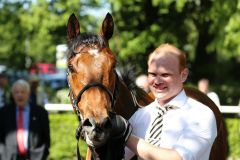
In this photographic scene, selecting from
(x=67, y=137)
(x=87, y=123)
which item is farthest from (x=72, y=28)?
(x=67, y=137)

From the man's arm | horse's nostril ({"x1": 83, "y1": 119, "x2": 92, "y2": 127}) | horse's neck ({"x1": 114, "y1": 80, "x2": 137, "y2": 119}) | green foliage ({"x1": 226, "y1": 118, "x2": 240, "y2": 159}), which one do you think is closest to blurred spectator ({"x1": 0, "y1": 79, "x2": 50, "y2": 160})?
horse's neck ({"x1": 114, "y1": 80, "x2": 137, "y2": 119})

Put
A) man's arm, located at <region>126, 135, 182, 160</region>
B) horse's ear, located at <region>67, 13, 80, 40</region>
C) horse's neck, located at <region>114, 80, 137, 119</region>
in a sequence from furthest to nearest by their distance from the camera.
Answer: horse's neck, located at <region>114, 80, 137, 119</region>, horse's ear, located at <region>67, 13, 80, 40</region>, man's arm, located at <region>126, 135, 182, 160</region>

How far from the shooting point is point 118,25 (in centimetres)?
1650

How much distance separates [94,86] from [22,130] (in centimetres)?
426

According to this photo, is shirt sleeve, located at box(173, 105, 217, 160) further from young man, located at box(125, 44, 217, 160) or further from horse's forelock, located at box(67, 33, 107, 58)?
horse's forelock, located at box(67, 33, 107, 58)

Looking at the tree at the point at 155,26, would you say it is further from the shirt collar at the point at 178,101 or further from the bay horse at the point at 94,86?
the shirt collar at the point at 178,101

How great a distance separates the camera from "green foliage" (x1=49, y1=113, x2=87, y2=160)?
1220cm

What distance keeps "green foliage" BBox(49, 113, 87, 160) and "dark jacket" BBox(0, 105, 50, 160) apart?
4.33m

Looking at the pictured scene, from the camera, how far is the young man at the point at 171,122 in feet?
10.5

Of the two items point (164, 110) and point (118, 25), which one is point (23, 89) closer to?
point (164, 110)

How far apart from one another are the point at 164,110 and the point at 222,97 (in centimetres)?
1695

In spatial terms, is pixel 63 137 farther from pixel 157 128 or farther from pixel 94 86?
pixel 157 128

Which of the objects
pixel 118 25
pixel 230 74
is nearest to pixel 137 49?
pixel 118 25

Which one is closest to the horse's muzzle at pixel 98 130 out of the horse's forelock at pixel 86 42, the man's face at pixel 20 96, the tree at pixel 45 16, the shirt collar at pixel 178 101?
the shirt collar at pixel 178 101
